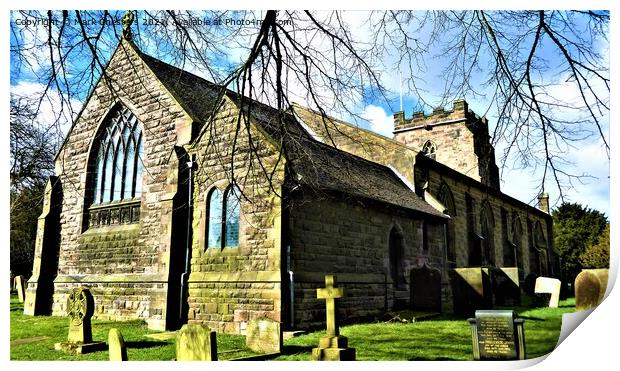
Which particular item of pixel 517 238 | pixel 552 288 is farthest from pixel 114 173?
pixel 517 238

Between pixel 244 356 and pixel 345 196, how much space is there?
4653 mm

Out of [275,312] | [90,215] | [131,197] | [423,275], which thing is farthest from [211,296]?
[423,275]

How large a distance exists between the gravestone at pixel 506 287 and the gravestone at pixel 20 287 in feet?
43.2

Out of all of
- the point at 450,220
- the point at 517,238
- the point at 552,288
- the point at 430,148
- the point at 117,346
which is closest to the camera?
the point at 117,346

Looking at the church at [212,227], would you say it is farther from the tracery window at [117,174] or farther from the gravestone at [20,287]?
the gravestone at [20,287]

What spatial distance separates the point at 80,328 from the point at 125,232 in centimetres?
347

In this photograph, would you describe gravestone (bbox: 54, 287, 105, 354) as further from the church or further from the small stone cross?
the small stone cross

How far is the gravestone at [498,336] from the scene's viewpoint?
290 inches

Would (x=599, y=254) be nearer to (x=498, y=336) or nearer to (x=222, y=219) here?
(x=498, y=336)

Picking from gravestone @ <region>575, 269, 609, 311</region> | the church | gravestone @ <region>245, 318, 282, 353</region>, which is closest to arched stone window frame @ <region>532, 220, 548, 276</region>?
the church

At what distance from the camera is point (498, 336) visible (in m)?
7.44

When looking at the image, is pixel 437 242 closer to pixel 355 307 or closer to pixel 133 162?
pixel 355 307

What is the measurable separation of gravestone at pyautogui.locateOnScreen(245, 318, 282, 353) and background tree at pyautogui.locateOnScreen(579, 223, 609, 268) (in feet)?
21.4

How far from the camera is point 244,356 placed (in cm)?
764
